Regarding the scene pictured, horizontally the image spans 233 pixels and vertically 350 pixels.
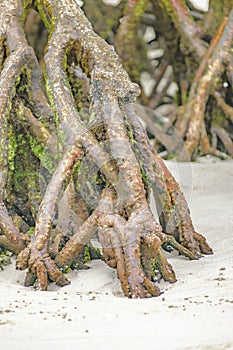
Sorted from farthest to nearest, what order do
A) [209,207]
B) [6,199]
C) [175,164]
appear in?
1. [175,164]
2. [209,207]
3. [6,199]

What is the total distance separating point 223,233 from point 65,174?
1181 mm

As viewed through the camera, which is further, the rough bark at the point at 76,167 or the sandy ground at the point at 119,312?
the rough bark at the point at 76,167

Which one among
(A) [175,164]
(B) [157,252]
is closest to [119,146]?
(B) [157,252]

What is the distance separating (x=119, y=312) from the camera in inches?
141

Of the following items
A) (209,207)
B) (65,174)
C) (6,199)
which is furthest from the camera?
(209,207)

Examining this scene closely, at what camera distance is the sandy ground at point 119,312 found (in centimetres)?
316

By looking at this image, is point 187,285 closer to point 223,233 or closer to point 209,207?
point 223,233

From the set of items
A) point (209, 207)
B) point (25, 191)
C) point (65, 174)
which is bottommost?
point (209, 207)

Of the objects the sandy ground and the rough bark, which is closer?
the sandy ground

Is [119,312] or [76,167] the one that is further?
[76,167]

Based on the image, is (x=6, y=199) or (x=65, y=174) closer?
(x=65, y=174)

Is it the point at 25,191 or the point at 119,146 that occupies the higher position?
the point at 119,146

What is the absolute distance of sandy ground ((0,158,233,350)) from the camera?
125 inches

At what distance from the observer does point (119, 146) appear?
15.0ft
